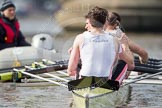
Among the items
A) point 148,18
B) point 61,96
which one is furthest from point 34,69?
point 148,18

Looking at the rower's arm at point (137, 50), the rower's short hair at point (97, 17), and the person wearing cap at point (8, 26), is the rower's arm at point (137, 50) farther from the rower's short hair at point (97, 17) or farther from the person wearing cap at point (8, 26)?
the person wearing cap at point (8, 26)

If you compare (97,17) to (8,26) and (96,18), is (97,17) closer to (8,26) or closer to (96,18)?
(96,18)

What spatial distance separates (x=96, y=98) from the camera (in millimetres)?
8148

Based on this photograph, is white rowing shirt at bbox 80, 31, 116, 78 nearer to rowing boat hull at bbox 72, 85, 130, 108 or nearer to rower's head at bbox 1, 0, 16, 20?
rowing boat hull at bbox 72, 85, 130, 108

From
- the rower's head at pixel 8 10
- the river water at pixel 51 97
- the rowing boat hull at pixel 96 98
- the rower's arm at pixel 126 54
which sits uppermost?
the rower's head at pixel 8 10

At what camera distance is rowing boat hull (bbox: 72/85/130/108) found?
8023mm

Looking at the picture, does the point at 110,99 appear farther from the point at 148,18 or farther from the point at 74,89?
the point at 148,18

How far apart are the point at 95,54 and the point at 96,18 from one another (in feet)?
1.33

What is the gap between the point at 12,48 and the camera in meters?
12.5

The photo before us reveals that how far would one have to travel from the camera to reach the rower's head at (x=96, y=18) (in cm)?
834

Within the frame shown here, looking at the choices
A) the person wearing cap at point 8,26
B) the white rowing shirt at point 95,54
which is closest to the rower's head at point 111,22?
the white rowing shirt at point 95,54

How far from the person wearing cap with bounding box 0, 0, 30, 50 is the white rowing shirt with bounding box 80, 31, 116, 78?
15.3ft

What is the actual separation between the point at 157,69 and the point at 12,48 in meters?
2.97

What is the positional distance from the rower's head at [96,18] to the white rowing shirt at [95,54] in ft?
0.35
